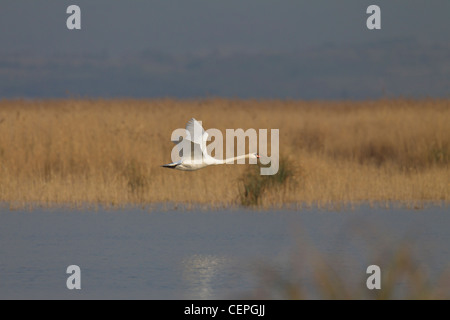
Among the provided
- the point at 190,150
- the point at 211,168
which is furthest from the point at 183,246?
the point at 211,168

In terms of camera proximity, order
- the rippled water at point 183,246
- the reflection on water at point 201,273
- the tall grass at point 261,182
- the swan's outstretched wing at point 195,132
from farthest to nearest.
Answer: the tall grass at point 261,182 → the swan's outstretched wing at point 195,132 → the rippled water at point 183,246 → the reflection on water at point 201,273

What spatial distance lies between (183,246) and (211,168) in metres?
4.89

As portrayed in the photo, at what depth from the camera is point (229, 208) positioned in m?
11.9

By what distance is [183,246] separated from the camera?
9.48 m

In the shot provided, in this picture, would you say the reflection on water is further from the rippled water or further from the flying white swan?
the flying white swan

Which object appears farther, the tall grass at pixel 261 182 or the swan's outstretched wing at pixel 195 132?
the tall grass at pixel 261 182

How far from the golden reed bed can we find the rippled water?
84cm

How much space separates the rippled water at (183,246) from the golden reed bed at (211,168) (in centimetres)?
84

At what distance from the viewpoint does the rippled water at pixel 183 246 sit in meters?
7.53

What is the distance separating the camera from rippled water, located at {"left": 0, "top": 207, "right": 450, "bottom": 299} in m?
7.53

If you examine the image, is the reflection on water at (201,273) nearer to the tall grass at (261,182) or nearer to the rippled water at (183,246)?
the rippled water at (183,246)

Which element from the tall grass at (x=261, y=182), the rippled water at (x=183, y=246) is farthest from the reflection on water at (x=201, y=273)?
the tall grass at (x=261, y=182)
